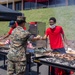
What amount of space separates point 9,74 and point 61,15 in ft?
53.7

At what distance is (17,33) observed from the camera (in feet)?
15.9

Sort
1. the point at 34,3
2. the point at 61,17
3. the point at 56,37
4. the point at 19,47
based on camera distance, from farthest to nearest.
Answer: the point at 34,3 → the point at 61,17 → the point at 56,37 → the point at 19,47

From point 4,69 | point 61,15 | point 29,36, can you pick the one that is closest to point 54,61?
point 29,36

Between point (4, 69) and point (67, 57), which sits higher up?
point (67, 57)

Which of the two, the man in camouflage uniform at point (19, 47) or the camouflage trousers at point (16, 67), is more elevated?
the man in camouflage uniform at point (19, 47)

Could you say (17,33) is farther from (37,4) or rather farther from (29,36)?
(37,4)

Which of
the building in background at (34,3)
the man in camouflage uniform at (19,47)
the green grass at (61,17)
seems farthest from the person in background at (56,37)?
the building in background at (34,3)

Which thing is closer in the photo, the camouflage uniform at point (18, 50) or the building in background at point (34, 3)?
the camouflage uniform at point (18, 50)

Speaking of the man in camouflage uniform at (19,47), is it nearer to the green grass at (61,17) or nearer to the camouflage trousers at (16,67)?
the camouflage trousers at (16,67)

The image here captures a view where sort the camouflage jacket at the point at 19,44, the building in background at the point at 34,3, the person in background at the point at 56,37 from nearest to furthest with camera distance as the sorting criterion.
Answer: the camouflage jacket at the point at 19,44 → the person in background at the point at 56,37 → the building in background at the point at 34,3

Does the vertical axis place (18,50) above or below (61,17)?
below

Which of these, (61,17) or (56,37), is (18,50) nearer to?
(56,37)

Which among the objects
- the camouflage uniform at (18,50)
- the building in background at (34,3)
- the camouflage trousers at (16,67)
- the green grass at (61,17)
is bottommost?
the camouflage trousers at (16,67)

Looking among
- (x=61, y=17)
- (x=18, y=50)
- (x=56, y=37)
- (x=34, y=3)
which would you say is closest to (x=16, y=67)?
(x=18, y=50)
